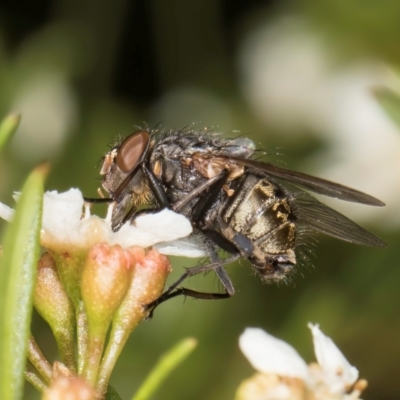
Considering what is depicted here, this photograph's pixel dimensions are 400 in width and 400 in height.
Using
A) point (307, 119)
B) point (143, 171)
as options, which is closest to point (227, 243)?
point (143, 171)

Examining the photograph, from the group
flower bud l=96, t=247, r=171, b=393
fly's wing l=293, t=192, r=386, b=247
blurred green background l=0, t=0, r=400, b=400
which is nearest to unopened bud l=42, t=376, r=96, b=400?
flower bud l=96, t=247, r=171, b=393

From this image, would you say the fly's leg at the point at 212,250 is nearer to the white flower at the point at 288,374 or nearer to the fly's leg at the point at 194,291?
the fly's leg at the point at 194,291

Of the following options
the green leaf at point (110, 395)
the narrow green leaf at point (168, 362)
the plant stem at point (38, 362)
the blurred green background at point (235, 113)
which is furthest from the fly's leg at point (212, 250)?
the blurred green background at point (235, 113)

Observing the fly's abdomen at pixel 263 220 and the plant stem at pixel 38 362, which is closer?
the plant stem at pixel 38 362

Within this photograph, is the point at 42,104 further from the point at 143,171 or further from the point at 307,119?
the point at 143,171

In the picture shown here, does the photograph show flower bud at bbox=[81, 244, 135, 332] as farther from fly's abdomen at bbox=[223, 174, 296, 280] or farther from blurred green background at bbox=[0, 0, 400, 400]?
blurred green background at bbox=[0, 0, 400, 400]

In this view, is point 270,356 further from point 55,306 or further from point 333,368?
point 55,306
